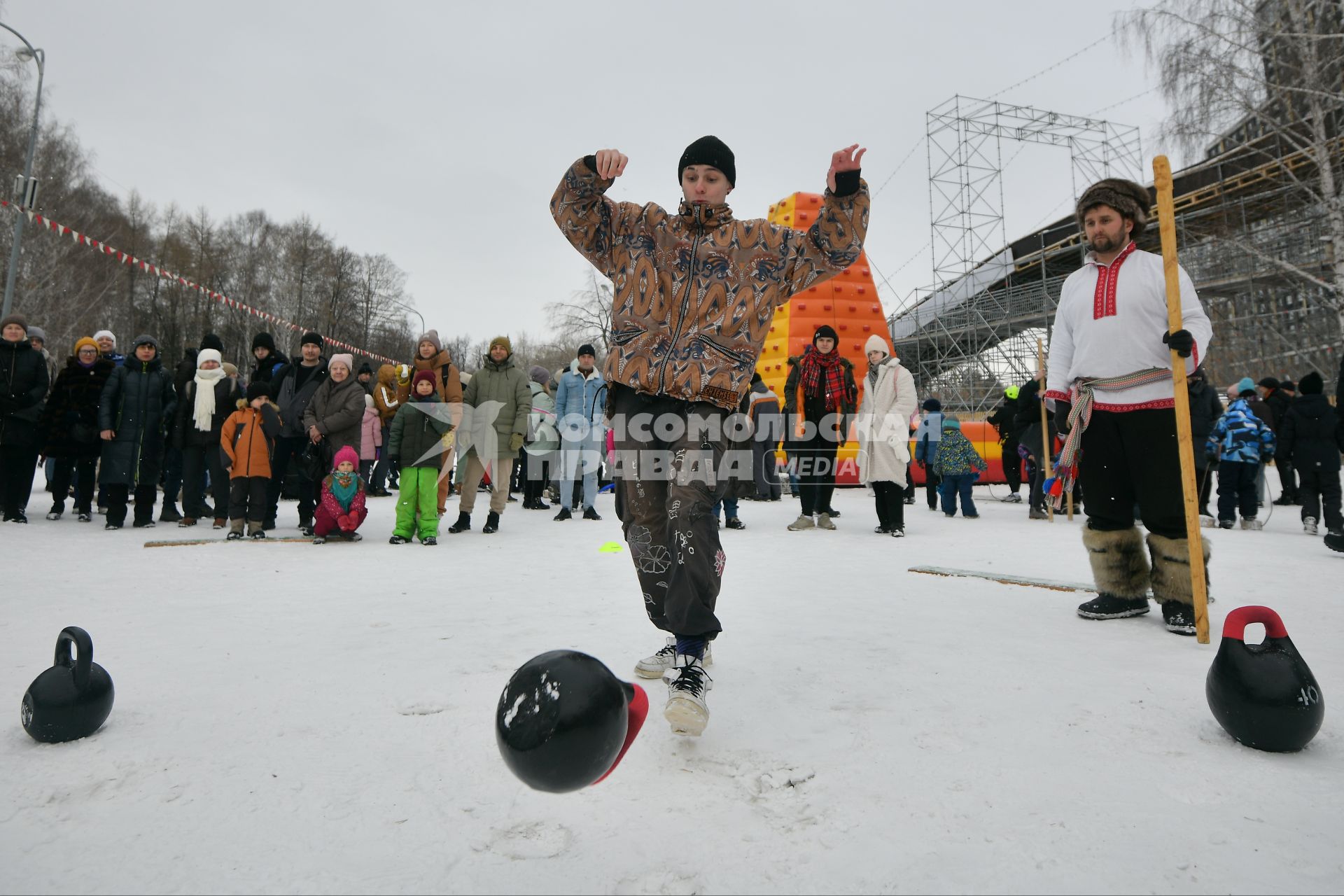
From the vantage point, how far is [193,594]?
3.91 m

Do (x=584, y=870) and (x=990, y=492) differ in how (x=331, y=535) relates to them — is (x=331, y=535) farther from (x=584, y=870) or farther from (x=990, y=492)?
(x=990, y=492)

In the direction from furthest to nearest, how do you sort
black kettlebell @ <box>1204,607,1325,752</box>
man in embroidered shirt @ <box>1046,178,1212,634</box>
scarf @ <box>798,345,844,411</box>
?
scarf @ <box>798,345,844,411</box>
man in embroidered shirt @ <box>1046,178,1212,634</box>
black kettlebell @ <box>1204,607,1325,752</box>

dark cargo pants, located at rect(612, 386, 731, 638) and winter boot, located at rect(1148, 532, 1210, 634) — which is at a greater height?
dark cargo pants, located at rect(612, 386, 731, 638)

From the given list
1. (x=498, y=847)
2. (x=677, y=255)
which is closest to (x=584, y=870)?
(x=498, y=847)

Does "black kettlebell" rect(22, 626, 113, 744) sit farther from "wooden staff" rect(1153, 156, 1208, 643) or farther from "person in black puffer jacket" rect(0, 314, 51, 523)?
"person in black puffer jacket" rect(0, 314, 51, 523)

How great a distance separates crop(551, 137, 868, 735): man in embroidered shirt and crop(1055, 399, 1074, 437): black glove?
1.70m

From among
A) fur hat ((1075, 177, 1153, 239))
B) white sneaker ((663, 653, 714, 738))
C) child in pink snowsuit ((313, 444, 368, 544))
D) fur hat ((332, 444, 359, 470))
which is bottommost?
white sneaker ((663, 653, 714, 738))

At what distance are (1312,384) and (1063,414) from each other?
584cm

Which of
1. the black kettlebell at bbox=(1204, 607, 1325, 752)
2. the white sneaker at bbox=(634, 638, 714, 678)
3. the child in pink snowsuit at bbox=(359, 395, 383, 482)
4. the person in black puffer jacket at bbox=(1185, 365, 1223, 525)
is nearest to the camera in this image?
the black kettlebell at bbox=(1204, 607, 1325, 752)

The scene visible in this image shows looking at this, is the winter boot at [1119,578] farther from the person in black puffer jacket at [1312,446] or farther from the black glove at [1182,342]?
the person in black puffer jacket at [1312,446]

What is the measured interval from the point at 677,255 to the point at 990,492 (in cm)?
1223

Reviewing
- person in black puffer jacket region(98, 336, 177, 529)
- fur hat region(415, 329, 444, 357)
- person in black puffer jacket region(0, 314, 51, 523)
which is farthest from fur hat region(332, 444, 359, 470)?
person in black puffer jacket region(0, 314, 51, 523)

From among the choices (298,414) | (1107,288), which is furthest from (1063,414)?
(298,414)

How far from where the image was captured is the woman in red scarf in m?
7.68
